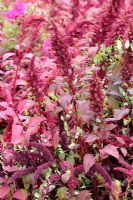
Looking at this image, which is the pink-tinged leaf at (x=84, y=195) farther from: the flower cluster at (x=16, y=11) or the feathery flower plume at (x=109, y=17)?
the flower cluster at (x=16, y=11)

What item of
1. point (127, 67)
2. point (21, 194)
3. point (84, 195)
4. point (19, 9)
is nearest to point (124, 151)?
point (84, 195)

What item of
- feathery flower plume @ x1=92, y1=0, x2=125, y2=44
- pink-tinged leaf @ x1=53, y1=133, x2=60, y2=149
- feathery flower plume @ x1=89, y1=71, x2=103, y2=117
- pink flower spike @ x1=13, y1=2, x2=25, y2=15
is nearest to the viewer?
feathery flower plume @ x1=89, y1=71, x2=103, y2=117

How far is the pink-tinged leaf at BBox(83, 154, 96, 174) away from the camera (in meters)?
1.94

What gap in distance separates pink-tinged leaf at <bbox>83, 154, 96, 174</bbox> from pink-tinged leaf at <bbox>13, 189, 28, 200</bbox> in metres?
0.31

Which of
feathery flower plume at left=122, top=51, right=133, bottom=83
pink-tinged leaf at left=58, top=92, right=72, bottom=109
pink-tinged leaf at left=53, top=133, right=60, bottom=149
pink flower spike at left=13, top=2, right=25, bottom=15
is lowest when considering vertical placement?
pink-tinged leaf at left=53, top=133, right=60, bottom=149

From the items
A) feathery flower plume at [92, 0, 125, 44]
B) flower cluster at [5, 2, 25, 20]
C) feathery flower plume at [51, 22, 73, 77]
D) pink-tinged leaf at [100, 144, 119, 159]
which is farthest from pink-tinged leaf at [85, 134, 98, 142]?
flower cluster at [5, 2, 25, 20]

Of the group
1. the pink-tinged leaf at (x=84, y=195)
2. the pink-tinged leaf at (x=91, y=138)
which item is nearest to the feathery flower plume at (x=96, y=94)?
the pink-tinged leaf at (x=91, y=138)

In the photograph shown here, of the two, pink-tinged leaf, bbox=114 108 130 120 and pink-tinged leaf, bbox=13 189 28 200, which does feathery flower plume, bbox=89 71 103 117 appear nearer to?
pink-tinged leaf, bbox=114 108 130 120

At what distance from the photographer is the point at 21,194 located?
205cm

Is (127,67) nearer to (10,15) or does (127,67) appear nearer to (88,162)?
(88,162)

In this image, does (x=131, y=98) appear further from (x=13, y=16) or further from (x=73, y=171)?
(x=13, y=16)

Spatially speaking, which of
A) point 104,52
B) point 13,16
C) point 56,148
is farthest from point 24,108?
point 13,16

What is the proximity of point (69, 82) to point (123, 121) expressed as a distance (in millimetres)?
352

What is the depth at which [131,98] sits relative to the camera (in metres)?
2.11
